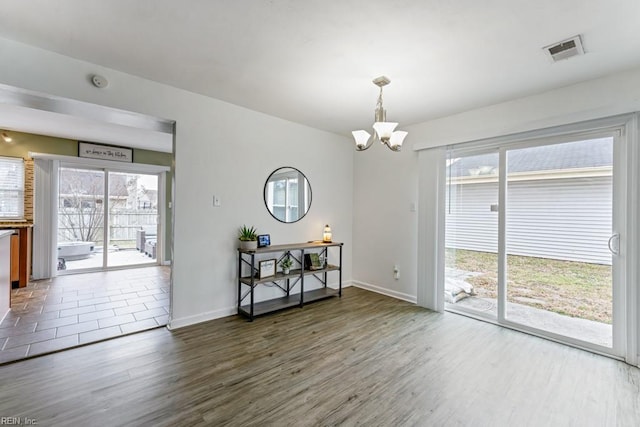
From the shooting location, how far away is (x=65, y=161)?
5.14 meters

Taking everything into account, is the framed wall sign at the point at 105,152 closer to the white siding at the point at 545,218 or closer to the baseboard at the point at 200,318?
the baseboard at the point at 200,318

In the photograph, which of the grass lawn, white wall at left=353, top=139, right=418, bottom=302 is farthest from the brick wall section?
the grass lawn

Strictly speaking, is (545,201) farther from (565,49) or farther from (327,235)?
(327,235)

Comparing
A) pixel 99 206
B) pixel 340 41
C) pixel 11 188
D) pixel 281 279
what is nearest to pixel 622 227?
pixel 340 41

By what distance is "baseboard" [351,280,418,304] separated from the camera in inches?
156

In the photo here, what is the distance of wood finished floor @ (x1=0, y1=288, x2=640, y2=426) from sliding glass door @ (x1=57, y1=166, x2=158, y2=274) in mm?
3837

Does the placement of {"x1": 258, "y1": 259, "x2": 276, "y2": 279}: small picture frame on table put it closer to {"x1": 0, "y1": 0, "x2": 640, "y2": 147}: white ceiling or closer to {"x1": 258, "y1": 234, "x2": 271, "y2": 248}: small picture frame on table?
{"x1": 258, "y1": 234, "x2": 271, "y2": 248}: small picture frame on table

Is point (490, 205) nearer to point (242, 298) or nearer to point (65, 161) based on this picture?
point (242, 298)

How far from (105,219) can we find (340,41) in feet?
19.2

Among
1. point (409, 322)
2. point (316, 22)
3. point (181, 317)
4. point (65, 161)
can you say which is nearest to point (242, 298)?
point (181, 317)

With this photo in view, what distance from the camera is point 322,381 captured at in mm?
2100

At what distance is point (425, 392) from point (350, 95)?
2783mm

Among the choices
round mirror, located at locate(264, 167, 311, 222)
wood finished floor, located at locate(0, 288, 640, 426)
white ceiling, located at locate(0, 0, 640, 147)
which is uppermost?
white ceiling, located at locate(0, 0, 640, 147)

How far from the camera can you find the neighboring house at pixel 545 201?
265cm
